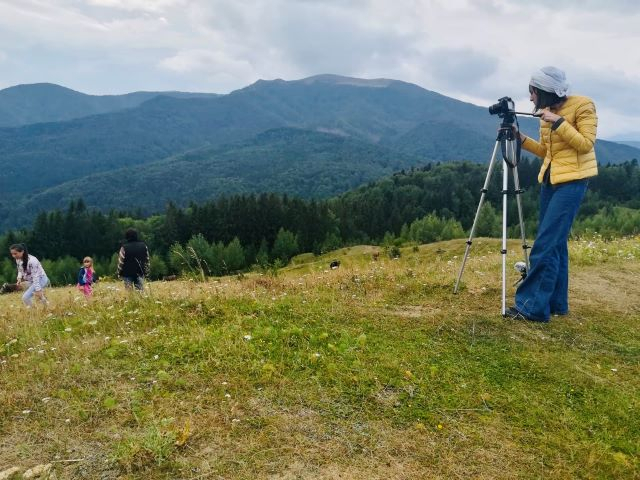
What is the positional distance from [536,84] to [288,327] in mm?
5487

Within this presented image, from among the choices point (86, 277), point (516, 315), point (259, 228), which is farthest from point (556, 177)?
point (259, 228)

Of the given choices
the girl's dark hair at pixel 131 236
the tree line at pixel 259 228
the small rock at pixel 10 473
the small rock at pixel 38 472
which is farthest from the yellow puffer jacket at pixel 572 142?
the tree line at pixel 259 228

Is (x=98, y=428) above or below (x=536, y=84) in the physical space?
below

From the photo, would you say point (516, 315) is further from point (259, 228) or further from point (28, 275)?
point (259, 228)

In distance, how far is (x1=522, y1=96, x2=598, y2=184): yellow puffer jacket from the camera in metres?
7.39

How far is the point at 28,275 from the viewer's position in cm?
1352

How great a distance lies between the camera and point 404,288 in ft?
32.2

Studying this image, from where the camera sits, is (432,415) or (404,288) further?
(404,288)

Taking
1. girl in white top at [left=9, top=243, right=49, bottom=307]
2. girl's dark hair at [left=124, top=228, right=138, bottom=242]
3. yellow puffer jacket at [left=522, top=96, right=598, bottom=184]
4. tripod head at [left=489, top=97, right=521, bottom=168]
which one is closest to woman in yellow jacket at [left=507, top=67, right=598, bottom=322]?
yellow puffer jacket at [left=522, top=96, right=598, bottom=184]

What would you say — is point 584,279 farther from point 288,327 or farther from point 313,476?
point 313,476

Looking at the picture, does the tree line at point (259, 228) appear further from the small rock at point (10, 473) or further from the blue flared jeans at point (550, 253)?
the small rock at point (10, 473)

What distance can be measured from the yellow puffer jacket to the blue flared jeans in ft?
0.72

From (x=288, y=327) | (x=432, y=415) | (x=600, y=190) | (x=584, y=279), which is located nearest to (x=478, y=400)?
(x=432, y=415)

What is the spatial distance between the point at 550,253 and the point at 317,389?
15.5 ft
